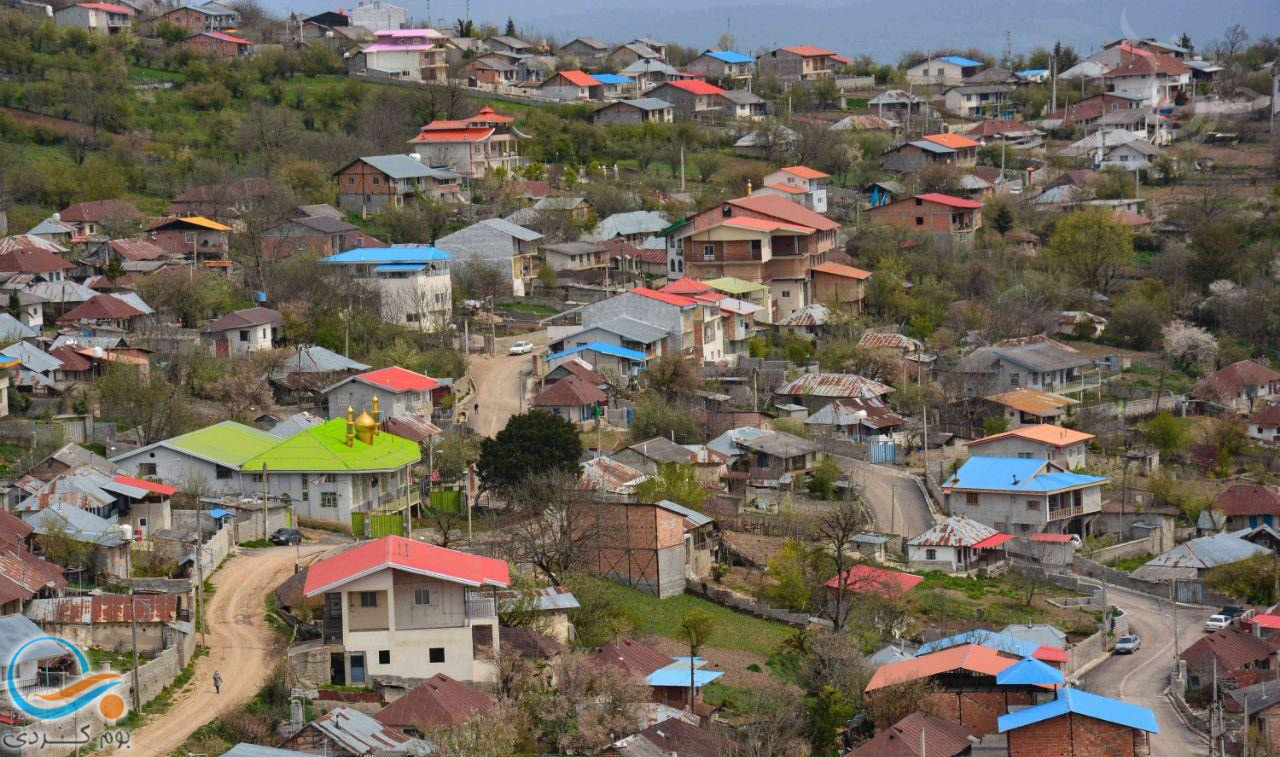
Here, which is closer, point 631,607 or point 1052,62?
point 631,607

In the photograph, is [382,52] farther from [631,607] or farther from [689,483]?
[631,607]

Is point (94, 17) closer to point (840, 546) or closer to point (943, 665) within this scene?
point (840, 546)

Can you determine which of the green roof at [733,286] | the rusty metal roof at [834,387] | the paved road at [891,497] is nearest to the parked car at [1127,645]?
the paved road at [891,497]

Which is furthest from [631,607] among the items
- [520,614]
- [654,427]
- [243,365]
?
[243,365]

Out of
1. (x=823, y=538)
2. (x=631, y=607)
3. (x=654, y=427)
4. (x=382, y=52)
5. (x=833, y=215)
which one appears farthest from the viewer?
(x=382, y=52)

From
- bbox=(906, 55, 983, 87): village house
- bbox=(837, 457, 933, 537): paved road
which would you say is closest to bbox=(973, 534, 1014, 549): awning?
bbox=(837, 457, 933, 537): paved road

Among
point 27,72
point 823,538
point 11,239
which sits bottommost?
point 823,538
